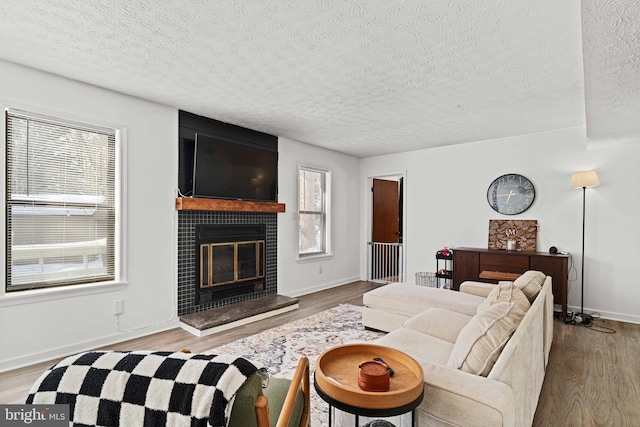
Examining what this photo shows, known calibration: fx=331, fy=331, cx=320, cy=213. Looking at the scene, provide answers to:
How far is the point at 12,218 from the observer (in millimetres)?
2682

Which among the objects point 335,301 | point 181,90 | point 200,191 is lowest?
point 335,301

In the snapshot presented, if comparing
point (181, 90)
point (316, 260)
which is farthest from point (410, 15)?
point (316, 260)

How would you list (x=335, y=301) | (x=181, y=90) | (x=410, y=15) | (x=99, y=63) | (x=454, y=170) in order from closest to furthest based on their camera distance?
(x=410, y=15)
(x=99, y=63)
(x=181, y=90)
(x=335, y=301)
(x=454, y=170)

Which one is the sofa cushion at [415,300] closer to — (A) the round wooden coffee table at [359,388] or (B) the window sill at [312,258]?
(A) the round wooden coffee table at [359,388]

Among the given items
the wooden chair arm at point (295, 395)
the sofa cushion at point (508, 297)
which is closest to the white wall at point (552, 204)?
the sofa cushion at point (508, 297)

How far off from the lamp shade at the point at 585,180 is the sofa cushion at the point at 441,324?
2.59 m

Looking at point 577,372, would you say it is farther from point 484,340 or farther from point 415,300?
point 484,340

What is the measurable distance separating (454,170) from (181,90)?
4102 mm

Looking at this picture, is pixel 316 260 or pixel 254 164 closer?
pixel 254 164

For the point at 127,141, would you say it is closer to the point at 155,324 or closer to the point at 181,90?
the point at 181,90

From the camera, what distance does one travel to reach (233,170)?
13.6 feet

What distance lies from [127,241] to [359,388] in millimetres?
2959

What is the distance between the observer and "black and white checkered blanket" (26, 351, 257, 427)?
97 cm

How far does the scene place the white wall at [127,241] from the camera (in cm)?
270
